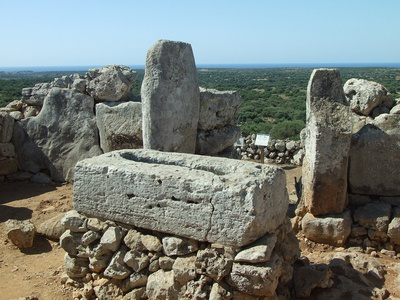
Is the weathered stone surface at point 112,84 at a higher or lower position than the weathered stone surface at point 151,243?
higher

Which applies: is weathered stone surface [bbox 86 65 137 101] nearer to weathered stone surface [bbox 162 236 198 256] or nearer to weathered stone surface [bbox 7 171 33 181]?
weathered stone surface [bbox 7 171 33 181]

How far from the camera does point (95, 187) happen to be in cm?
333

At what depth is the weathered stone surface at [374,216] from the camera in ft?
14.9

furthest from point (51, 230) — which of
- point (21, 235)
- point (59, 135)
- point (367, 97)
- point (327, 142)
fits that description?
point (367, 97)

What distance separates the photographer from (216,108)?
5.14 m

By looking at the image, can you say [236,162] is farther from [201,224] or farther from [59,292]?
[59,292]

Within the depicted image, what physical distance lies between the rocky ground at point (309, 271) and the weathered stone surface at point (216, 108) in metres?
1.80

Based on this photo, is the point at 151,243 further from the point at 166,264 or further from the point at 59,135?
the point at 59,135

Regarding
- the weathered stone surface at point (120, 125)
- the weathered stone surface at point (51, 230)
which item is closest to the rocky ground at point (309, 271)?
the weathered stone surface at point (51, 230)

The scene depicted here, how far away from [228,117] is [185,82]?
2.71 feet

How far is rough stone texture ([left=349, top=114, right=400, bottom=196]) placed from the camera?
459 cm

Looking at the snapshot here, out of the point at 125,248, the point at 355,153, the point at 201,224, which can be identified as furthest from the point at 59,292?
the point at 355,153

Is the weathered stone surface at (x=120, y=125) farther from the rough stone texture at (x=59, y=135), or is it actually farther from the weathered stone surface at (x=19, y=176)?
the weathered stone surface at (x=19, y=176)

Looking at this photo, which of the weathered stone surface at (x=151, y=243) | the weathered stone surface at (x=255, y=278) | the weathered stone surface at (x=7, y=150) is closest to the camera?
the weathered stone surface at (x=255, y=278)
